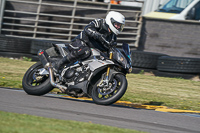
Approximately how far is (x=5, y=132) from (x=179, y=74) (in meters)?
8.84

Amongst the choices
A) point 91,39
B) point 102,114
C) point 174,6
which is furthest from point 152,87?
point 174,6

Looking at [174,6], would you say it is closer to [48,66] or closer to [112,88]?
[48,66]

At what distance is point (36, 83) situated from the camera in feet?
22.8

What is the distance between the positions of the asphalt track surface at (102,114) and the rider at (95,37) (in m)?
0.83

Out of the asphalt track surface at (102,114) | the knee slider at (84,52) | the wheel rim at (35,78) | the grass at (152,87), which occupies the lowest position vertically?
the grass at (152,87)

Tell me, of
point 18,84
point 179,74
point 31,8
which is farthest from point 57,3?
point 18,84

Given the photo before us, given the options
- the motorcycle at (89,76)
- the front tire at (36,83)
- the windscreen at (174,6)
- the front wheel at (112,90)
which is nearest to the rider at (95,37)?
the motorcycle at (89,76)

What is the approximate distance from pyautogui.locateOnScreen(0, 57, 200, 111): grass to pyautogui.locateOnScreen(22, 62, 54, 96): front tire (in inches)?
47.6

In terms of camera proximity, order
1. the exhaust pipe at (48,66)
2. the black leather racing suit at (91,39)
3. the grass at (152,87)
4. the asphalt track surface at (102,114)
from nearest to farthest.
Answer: the asphalt track surface at (102,114) < the black leather racing suit at (91,39) < the exhaust pipe at (48,66) < the grass at (152,87)

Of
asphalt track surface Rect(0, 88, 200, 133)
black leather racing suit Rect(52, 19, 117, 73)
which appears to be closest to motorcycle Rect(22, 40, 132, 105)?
black leather racing suit Rect(52, 19, 117, 73)

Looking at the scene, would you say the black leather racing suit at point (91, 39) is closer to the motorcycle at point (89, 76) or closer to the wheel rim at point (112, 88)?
the motorcycle at point (89, 76)

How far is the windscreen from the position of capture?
1534 cm

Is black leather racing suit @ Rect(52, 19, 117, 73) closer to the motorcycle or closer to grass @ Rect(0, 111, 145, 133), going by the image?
the motorcycle

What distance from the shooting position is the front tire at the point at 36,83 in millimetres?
6691
